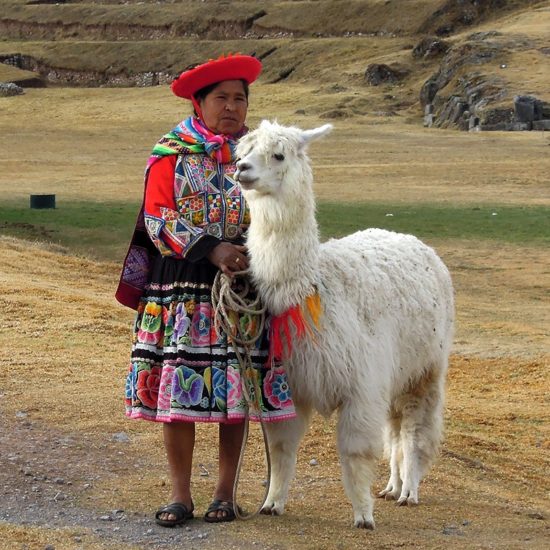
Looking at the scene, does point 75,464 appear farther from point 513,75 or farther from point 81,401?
point 513,75

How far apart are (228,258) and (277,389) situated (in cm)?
54

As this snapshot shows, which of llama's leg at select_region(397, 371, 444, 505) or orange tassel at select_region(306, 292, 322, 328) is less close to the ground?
orange tassel at select_region(306, 292, 322, 328)

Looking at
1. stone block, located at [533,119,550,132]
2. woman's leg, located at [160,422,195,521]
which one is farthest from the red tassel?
stone block, located at [533,119,550,132]

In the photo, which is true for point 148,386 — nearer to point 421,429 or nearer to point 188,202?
point 188,202

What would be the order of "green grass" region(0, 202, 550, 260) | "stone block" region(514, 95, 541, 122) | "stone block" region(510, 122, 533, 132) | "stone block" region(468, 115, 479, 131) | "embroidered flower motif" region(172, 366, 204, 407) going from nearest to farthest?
"embroidered flower motif" region(172, 366, 204, 407) < "green grass" region(0, 202, 550, 260) < "stone block" region(510, 122, 533, 132) < "stone block" region(514, 95, 541, 122) < "stone block" region(468, 115, 479, 131)

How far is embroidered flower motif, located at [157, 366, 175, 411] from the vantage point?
470cm

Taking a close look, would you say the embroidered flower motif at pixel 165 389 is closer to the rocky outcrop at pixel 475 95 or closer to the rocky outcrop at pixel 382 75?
the rocky outcrop at pixel 475 95

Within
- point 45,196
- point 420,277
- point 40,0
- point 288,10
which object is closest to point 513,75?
point 45,196

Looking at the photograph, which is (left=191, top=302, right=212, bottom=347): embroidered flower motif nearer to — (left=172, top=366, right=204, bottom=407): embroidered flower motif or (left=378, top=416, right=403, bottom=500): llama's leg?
(left=172, top=366, right=204, bottom=407): embroidered flower motif

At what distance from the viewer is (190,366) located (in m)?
4.69

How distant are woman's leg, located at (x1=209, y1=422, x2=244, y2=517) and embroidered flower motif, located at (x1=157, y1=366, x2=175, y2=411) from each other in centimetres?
28

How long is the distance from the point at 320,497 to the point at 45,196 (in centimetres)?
1499

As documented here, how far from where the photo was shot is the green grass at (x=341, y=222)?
16703mm

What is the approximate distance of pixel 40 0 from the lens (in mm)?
Result: 84250
